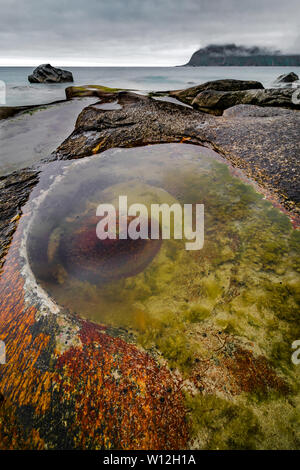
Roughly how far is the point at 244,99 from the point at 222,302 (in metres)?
8.41

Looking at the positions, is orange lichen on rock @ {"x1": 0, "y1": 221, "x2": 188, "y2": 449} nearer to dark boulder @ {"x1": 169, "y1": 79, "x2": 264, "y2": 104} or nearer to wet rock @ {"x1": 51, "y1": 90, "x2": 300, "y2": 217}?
wet rock @ {"x1": 51, "y1": 90, "x2": 300, "y2": 217}

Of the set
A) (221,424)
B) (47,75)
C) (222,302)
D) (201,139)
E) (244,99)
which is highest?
(47,75)

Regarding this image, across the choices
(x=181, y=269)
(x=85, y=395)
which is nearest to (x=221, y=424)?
(x=85, y=395)

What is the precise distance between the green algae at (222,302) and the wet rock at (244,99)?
236 inches

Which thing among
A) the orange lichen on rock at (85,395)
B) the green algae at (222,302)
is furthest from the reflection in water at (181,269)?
the orange lichen on rock at (85,395)

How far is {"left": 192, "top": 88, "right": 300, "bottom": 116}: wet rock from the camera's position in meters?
7.21

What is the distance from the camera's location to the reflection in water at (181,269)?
1868mm

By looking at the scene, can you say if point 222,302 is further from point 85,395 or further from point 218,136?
point 218,136

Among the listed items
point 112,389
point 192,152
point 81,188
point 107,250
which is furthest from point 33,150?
point 112,389

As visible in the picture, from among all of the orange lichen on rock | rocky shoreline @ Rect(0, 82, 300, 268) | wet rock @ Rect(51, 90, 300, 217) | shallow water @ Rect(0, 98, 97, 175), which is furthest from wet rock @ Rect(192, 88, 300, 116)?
the orange lichen on rock

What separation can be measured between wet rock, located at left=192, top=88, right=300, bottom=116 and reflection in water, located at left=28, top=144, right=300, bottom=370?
18.3 ft

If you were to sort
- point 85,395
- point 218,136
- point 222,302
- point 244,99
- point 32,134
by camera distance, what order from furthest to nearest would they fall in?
point 244,99 < point 32,134 < point 218,136 < point 222,302 < point 85,395

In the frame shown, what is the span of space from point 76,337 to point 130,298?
59 cm

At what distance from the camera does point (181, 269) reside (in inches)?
92.6
